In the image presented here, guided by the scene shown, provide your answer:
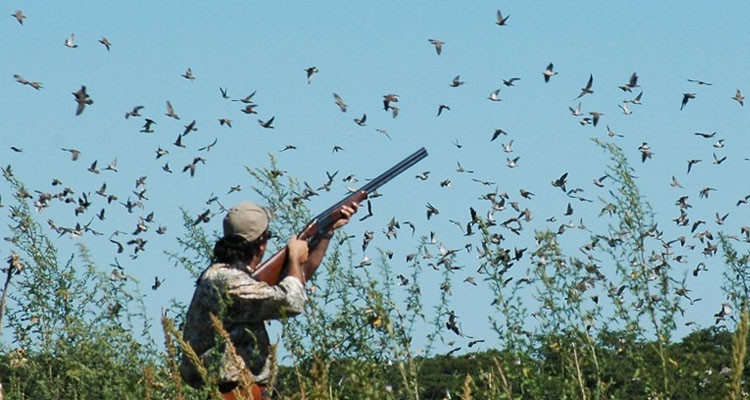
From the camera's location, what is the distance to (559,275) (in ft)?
21.3

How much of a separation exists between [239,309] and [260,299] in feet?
0.33

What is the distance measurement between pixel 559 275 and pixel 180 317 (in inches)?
81.5

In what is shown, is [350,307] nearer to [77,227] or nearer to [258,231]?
[258,231]

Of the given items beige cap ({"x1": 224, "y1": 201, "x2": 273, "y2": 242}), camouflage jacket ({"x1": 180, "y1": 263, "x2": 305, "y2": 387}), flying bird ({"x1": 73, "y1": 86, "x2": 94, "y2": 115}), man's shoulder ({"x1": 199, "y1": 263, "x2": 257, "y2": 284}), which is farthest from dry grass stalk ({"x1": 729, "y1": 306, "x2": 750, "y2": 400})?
flying bird ({"x1": 73, "y1": 86, "x2": 94, "y2": 115})

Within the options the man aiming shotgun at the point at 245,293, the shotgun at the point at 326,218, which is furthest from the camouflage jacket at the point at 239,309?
the shotgun at the point at 326,218

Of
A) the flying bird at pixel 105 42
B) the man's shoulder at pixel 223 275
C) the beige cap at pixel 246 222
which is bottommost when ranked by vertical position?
the man's shoulder at pixel 223 275

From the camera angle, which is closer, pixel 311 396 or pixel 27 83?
pixel 311 396

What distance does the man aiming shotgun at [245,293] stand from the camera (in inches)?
222

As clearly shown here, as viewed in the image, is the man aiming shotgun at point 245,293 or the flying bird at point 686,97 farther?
the flying bird at point 686,97

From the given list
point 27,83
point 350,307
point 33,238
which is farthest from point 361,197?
point 27,83

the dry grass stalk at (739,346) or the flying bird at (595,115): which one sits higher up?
the flying bird at (595,115)

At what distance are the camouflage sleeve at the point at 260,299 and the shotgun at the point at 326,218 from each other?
0.43 meters

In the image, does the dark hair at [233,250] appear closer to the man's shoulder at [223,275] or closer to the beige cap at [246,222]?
the beige cap at [246,222]

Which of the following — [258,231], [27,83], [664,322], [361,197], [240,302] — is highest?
[27,83]
